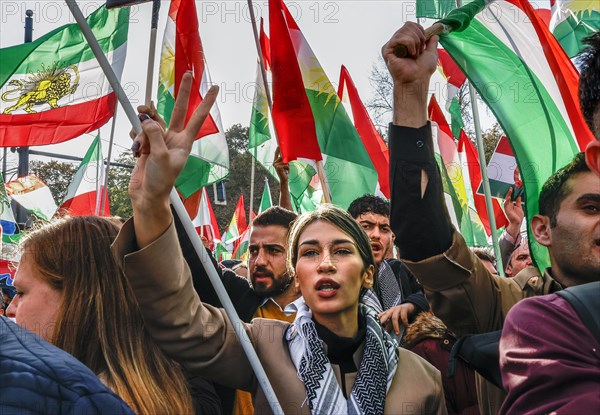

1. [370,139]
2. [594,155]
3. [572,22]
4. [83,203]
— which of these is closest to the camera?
[594,155]

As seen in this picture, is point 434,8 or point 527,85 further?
point 434,8

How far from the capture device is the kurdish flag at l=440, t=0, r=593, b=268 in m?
2.95

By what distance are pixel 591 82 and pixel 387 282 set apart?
7.95ft

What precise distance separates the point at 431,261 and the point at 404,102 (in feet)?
1.46

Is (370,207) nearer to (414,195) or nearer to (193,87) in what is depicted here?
(193,87)

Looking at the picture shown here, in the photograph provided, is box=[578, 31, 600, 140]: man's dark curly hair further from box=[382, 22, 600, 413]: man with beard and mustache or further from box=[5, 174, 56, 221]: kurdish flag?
box=[5, 174, 56, 221]: kurdish flag

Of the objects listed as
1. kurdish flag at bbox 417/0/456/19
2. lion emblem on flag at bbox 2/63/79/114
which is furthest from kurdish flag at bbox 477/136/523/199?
lion emblem on flag at bbox 2/63/79/114

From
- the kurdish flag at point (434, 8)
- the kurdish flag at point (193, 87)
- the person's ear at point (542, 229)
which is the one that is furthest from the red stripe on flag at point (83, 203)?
the person's ear at point (542, 229)

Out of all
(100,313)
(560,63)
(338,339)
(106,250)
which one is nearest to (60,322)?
(100,313)

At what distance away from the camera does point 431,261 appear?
7.27 feet

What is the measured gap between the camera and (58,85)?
560 centimetres

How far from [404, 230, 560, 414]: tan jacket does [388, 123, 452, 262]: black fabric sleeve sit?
6 centimetres

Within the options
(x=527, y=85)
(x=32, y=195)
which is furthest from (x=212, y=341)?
(x=32, y=195)

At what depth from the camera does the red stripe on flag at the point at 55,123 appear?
205 inches
